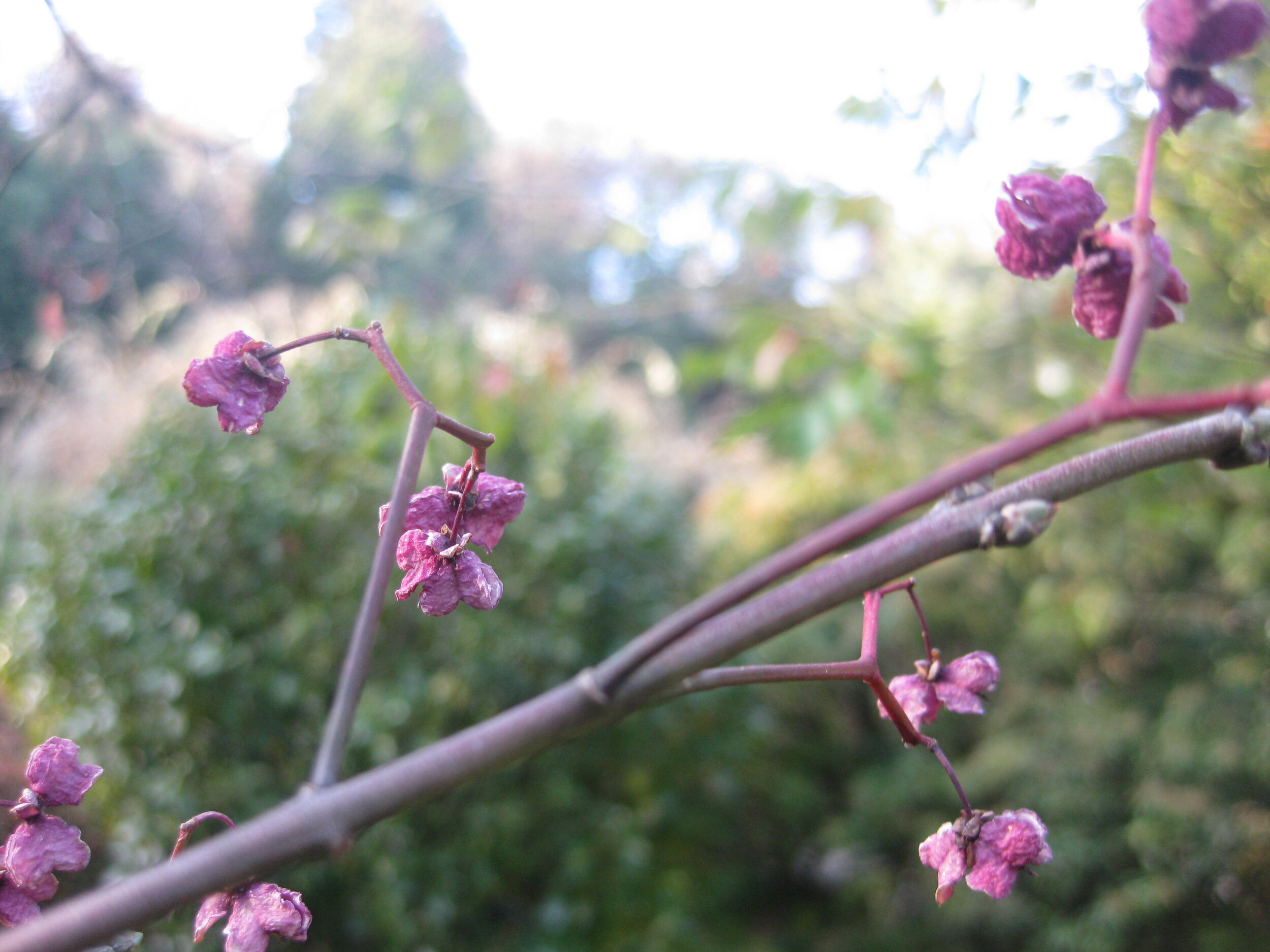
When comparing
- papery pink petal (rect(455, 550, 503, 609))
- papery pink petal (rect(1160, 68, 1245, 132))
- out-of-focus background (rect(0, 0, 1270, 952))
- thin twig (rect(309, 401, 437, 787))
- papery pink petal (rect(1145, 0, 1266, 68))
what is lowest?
out-of-focus background (rect(0, 0, 1270, 952))

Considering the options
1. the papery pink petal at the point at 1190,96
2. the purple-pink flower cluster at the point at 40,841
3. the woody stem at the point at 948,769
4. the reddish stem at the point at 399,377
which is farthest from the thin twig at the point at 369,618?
the papery pink petal at the point at 1190,96

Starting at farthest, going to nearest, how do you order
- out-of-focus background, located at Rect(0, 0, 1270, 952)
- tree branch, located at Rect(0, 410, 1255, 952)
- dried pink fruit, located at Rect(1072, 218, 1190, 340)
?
1. out-of-focus background, located at Rect(0, 0, 1270, 952)
2. dried pink fruit, located at Rect(1072, 218, 1190, 340)
3. tree branch, located at Rect(0, 410, 1255, 952)

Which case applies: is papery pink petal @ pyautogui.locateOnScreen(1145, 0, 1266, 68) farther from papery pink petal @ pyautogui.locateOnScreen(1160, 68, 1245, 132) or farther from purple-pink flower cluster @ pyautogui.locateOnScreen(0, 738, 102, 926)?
purple-pink flower cluster @ pyautogui.locateOnScreen(0, 738, 102, 926)

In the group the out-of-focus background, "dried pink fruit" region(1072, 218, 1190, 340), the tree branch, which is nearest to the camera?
the tree branch

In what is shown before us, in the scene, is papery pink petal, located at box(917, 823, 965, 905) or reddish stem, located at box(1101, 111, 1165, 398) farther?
papery pink petal, located at box(917, 823, 965, 905)

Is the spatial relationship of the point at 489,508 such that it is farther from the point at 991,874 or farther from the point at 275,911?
the point at 991,874

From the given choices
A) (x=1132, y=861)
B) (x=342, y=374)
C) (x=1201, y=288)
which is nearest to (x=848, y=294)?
(x=1201, y=288)

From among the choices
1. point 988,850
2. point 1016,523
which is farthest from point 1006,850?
point 1016,523

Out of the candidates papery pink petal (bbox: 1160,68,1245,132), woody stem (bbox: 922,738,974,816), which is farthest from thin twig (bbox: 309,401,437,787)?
papery pink petal (bbox: 1160,68,1245,132)
